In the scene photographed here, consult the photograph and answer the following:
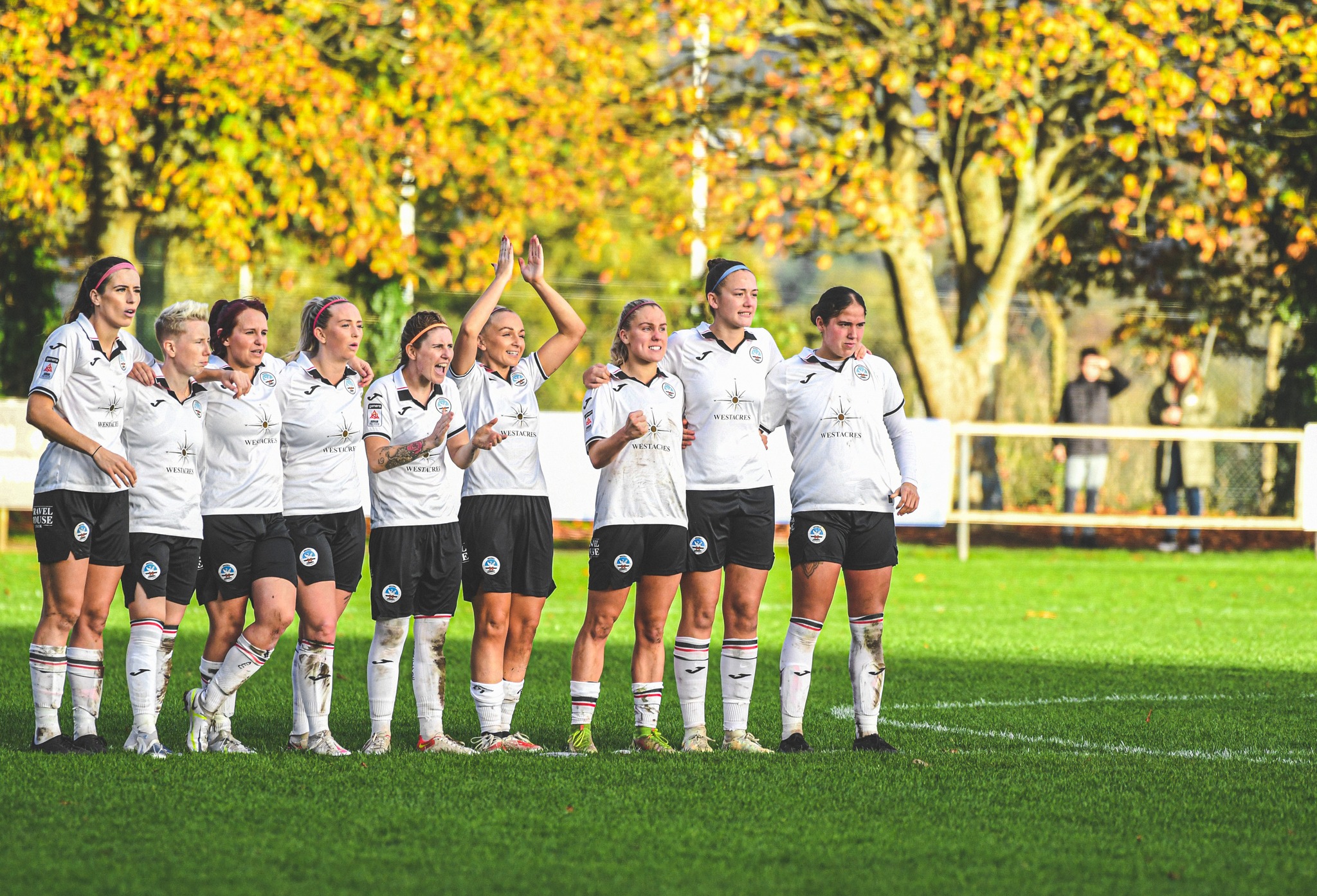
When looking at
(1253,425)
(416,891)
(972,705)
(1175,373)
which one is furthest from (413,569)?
(1253,425)

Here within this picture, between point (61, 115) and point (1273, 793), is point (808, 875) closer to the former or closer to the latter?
point (1273, 793)

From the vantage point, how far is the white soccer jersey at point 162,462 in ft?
23.3

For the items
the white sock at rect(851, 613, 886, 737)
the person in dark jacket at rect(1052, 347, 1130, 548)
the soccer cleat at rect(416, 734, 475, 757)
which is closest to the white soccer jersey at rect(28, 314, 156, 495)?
the soccer cleat at rect(416, 734, 475, 757)

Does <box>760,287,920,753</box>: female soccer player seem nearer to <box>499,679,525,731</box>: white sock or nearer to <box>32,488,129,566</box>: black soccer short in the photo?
<box>499,679,525,731</box>: white sock

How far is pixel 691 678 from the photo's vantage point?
742 centimetres

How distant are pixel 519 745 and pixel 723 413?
65.5 inches

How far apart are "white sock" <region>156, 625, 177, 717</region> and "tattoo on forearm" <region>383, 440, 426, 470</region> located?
1.20 metres

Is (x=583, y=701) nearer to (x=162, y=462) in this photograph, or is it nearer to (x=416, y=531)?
(x=416, y=531)

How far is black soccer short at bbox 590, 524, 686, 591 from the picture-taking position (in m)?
7.23

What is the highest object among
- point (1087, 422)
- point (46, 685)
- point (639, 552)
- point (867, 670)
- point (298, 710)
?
point (1087, 422)

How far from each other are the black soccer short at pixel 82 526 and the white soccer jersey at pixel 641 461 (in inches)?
76.7

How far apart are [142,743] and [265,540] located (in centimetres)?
96

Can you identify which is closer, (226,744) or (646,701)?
(226,744)

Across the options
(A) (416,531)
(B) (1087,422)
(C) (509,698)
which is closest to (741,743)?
(C) (509,698)
